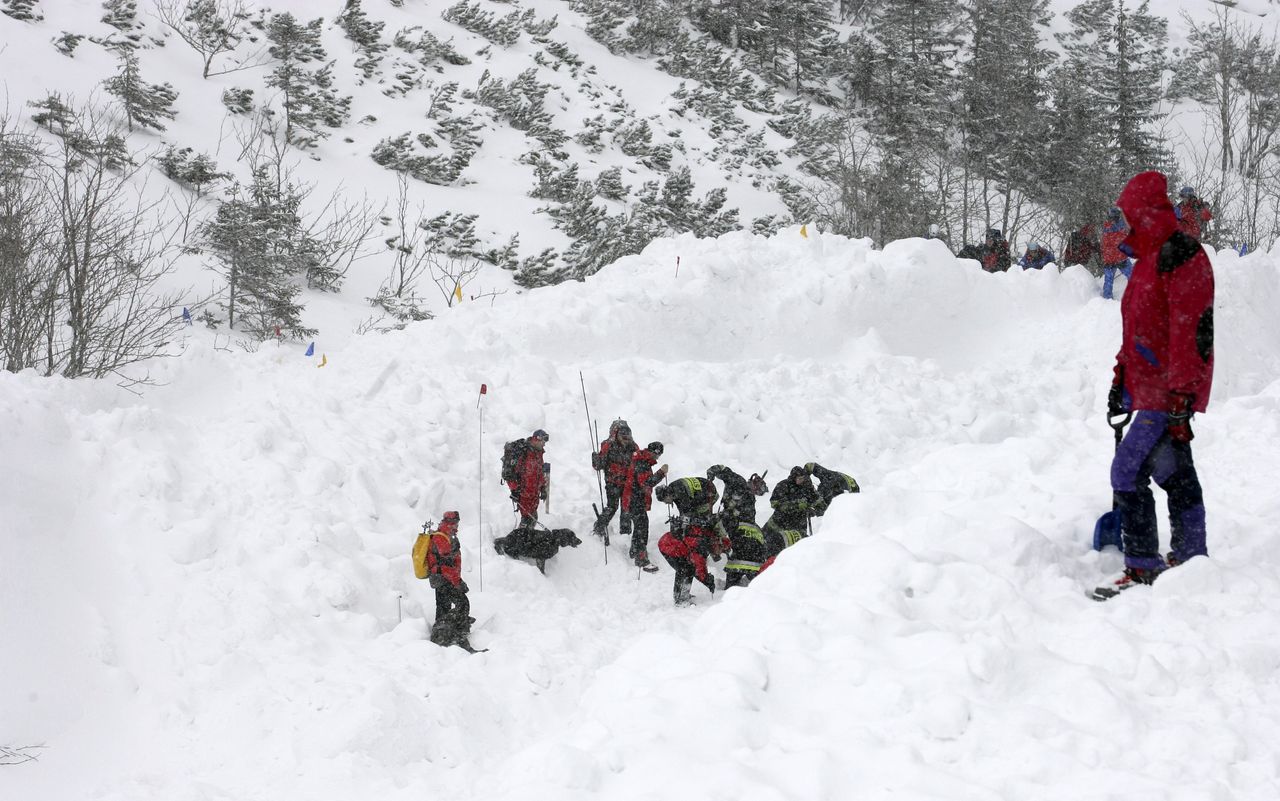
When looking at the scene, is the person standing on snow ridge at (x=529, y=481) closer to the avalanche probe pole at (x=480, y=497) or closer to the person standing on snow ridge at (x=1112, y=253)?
the avalanche probe pole at (x=480, y=497)

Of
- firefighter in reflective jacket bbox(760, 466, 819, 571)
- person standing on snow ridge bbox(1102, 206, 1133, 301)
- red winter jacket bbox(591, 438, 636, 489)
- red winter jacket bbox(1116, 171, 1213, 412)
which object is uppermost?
person standing on snow ridge bbox(1102, 206, 1133, 301)

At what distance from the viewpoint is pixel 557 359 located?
12.9 meters

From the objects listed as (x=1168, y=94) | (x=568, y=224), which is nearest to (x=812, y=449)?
(x=568, y=224)

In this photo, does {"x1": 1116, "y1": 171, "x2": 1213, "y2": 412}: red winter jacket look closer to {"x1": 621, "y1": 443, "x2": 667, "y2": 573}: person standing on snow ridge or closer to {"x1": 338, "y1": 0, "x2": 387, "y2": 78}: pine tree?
{"x1": 621, "y1": 443, "x2": 667, "y2": 573}: person standing on snow ridge

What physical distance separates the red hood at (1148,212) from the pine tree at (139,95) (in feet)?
82.0

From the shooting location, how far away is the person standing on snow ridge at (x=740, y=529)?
8633mm

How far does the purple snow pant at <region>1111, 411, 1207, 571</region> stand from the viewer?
4102 millimetres

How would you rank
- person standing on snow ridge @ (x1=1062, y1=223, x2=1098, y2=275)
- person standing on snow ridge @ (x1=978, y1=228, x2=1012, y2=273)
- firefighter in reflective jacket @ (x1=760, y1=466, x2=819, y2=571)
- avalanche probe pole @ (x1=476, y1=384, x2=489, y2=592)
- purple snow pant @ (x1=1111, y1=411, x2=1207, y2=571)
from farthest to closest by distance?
person standing on snow ridge @ (x1=1062, y1=223, x2=1098, y2=275) → person standing on snow ridge @ (x1=978, y1=228, x2=1012, y2=273) → firefighter in reflective jacket @ (x1=760, y1=466, x2=819, y2=571) → avalanche probe pole @ (x1=476, y1=384, x2=489, y2=592) → purple snow pant @ (x1=1111, y1=411, x2=1207, y2=571)

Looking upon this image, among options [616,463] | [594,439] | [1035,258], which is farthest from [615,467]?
[1035,258]

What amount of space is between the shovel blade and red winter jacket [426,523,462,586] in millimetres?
5205

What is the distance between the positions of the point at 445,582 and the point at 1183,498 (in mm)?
5812

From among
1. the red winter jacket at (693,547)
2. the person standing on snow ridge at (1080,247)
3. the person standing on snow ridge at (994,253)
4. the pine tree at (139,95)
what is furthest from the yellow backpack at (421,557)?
the pine tree at (139,95)

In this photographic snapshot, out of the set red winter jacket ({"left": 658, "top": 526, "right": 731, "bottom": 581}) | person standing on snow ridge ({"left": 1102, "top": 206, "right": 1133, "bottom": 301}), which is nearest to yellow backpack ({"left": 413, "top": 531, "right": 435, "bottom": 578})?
red winter jacket ({"left": 658, "top": 526, "right": 731, "bottom": 581})

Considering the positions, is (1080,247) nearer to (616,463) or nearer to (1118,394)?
(616,463)
